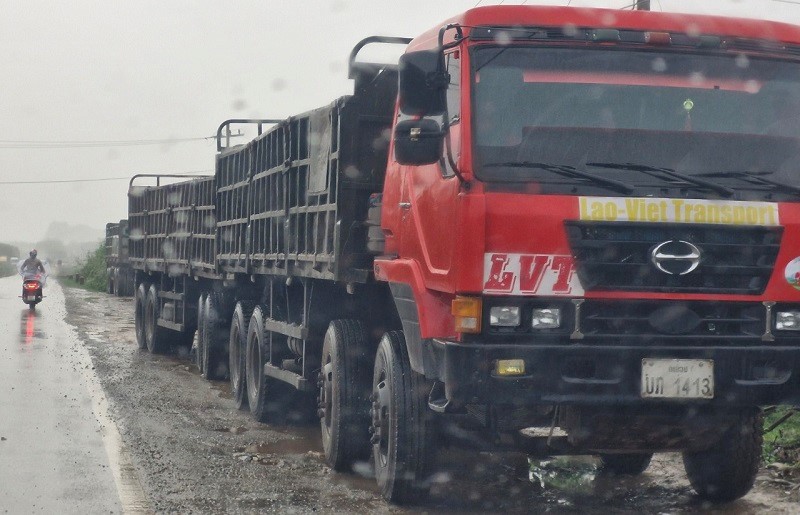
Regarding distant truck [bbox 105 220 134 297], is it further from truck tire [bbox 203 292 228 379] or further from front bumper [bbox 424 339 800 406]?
front bumper [bbox 424 339 800 406]

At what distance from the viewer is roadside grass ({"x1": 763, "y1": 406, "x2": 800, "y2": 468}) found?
8539 mm

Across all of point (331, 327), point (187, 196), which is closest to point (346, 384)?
point (331, 327)

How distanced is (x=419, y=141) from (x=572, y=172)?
0.80 m

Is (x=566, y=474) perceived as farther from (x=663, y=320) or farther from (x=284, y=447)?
(x=663, y=320)

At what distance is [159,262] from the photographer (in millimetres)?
17578

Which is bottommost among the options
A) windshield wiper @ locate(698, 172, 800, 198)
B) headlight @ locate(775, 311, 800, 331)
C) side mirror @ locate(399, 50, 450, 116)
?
headlight @ locate(775, 311, 800, 331)

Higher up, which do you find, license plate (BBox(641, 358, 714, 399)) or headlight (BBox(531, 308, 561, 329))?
headlight (BBox(531, 308, 561, 329))

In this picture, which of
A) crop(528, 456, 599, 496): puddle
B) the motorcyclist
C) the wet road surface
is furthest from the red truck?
the motorcyclist

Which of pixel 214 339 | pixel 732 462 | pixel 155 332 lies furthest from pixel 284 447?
pixel 155 332

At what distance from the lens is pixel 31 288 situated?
29.9 meters

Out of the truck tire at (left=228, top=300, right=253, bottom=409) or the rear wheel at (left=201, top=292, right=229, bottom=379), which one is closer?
the truck tire at (left=228, top=300, right=253, bottom=409)

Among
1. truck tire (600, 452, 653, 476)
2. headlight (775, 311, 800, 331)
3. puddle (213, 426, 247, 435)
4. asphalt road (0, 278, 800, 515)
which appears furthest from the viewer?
puddle (213, 426, 247, 435)

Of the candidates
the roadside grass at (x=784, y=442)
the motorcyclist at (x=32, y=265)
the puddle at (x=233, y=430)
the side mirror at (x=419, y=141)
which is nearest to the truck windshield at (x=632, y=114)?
the side mirror at (x=419, y=141)

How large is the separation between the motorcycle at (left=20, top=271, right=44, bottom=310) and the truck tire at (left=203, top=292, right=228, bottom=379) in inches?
687
